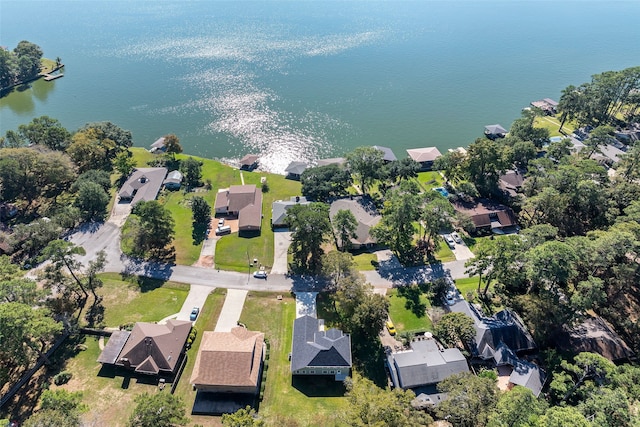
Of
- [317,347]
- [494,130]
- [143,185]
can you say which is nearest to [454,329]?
[317,347]

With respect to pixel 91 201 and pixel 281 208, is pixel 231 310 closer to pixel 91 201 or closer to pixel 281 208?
pixel 281 208

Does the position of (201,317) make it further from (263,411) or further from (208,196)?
(208,196)

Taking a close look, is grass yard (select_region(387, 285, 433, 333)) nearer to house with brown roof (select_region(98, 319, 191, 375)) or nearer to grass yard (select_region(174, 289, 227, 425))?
grass yard (select_region(174, 289, 227, 425))

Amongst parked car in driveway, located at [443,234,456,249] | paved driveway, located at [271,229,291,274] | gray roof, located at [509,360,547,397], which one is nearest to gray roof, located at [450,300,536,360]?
gray roof, located at [509,360,547,397]

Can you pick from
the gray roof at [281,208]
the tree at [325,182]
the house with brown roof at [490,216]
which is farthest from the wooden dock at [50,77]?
the house with brown roof at [490,216]

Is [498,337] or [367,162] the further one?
[367,162]

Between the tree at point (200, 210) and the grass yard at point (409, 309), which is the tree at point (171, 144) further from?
the grass yard at point (409, 309)
